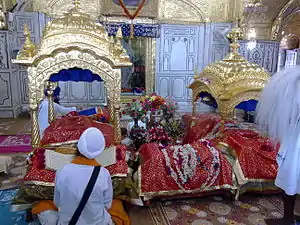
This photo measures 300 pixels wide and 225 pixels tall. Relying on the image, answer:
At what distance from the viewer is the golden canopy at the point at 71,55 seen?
3064 millimetres

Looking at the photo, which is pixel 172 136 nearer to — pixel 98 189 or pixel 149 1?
pixel 98 189

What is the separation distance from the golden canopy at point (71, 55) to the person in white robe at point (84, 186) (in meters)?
1.29

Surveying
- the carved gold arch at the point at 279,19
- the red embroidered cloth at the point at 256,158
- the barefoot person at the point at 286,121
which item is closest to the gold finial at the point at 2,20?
the red embroidered cloth at the point at 256,158

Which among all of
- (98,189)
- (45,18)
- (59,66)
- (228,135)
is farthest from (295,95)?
(45,18)

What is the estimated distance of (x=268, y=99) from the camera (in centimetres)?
280

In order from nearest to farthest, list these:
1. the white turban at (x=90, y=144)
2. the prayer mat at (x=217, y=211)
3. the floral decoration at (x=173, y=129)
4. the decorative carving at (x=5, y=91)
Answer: the white turban at (x=90, y=144)
the prayer mat at (x=217, y=211)
the floral decoration at (x=173, y=129)
the decorative carving at (x=5, y=91)

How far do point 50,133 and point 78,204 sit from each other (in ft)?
4.93

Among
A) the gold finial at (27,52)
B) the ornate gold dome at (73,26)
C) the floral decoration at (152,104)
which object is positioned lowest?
the floral decoration at (152,104)

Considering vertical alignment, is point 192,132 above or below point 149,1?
below

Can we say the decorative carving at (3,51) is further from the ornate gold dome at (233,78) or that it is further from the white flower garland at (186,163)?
the white flower garland at (186,163)

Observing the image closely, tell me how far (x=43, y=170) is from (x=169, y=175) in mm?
1393

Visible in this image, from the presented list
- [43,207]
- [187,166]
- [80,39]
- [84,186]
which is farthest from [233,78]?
[43,207]

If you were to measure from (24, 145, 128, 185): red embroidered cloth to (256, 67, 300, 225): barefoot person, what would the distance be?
1617 millimetres

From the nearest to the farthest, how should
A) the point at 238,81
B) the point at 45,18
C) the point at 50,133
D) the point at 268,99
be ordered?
the point at 268,99 → the point at 50,133 → the point at 238,81 → the point at 45,18
